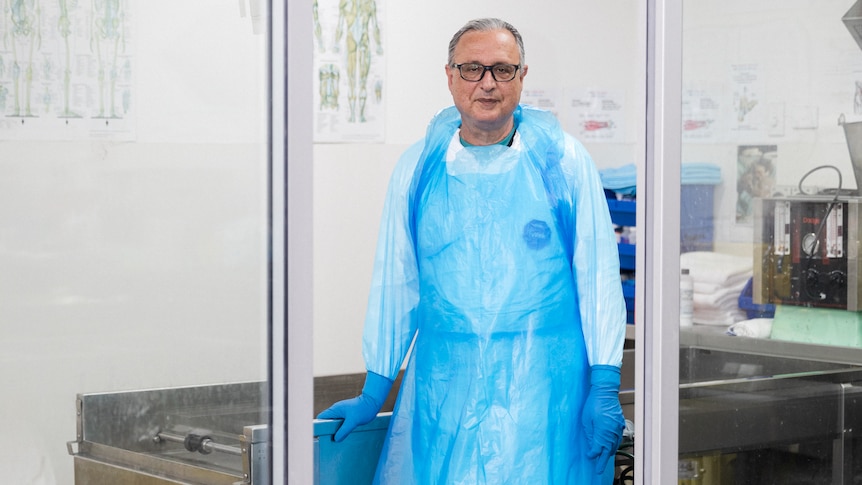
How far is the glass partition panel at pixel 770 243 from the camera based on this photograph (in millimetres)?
2324

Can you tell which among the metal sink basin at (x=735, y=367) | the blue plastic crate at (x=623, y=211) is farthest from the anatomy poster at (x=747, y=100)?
the metal sink basin at (x=735, y=367)

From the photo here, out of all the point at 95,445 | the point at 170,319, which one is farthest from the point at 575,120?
the point at 95,445

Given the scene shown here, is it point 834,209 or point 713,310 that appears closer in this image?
point 713,310

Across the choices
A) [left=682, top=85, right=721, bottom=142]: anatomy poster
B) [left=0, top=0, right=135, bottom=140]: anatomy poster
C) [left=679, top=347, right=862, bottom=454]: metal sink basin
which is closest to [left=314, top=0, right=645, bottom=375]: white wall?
[left=682, top=85, right=721, bottom=142]: anatomy poster

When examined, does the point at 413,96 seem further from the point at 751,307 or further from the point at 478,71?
the point at 751,307

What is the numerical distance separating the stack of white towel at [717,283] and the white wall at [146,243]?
104 centimetres

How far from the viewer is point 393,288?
6.93 ft

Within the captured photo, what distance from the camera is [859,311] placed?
2635 mm

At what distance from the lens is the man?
6.80ft

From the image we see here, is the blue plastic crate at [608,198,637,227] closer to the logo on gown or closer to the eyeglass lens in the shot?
the logo on gown

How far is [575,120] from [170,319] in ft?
3.67

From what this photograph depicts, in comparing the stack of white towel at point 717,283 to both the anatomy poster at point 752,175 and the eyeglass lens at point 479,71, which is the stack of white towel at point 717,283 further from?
the eyeglass lens at point 479,71

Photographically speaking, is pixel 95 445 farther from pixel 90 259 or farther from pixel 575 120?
pixel 575 120

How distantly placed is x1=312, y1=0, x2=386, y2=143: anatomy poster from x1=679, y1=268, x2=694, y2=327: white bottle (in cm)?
82
